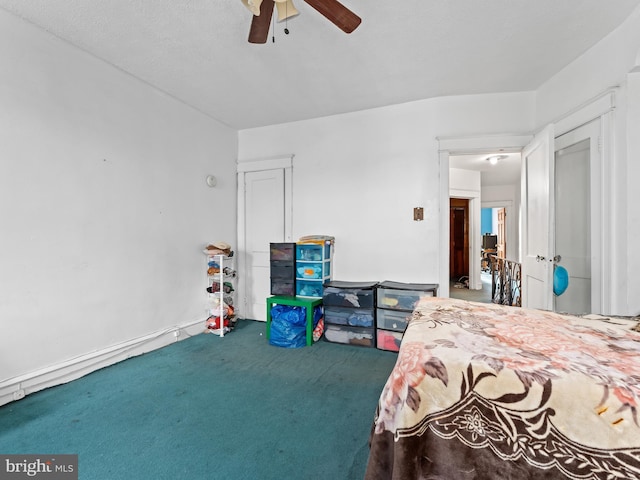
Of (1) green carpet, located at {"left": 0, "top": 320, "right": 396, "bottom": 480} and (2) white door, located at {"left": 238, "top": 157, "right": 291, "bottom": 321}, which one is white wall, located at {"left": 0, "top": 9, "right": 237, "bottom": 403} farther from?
(2) white door, located at {"left": 238, "top": 157, "right": 291, "bottom": 321}

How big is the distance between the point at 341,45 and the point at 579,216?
2.51 metres

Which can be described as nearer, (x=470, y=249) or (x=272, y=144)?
(x=272, y=144)

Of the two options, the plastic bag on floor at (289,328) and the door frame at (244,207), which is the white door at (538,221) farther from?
the door frame at (244,207)

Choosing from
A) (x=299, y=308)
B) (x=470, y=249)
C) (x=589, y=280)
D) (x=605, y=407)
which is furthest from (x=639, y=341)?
(x=470, y=249)

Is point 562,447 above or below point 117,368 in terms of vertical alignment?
above

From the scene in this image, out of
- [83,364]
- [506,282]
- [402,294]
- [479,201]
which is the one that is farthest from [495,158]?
[83,364]

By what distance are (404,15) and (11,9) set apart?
265cm

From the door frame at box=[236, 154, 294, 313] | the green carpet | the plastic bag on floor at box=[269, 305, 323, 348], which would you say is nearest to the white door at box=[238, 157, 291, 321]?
the door frame at box=[236, 154, 294, 313]

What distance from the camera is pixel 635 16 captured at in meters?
1.89

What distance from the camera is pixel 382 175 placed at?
3.31 meters

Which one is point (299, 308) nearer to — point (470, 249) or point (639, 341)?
point (639, 341)

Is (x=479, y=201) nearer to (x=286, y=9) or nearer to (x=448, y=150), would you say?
(x=448, y=150)

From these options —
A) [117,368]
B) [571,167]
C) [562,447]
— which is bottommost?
[117,368]

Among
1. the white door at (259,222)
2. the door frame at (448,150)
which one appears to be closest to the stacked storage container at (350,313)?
the door frame at (448,150)
